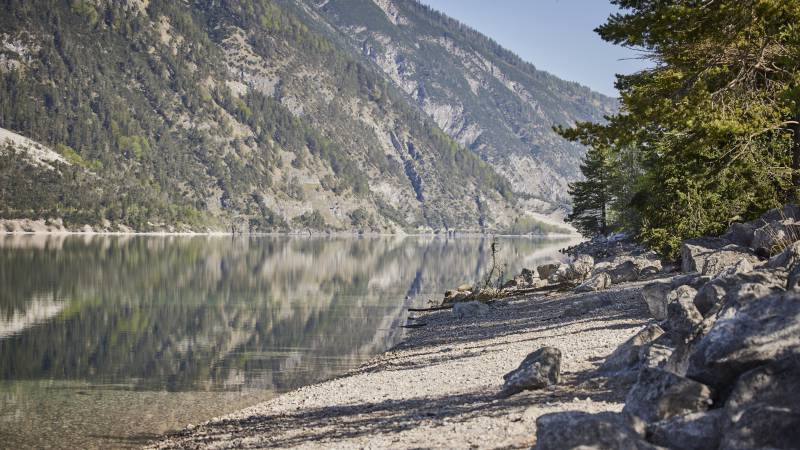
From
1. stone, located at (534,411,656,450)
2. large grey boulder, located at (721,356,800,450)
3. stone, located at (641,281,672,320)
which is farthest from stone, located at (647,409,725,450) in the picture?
stone, located at (641,281,672,320)

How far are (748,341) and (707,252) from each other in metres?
22.5

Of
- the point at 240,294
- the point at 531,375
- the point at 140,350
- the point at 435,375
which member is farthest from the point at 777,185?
the point at 240,294

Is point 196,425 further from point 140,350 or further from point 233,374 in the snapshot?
Result: point 140,350

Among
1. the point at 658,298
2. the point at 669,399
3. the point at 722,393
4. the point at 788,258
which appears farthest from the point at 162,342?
the point at 722,393

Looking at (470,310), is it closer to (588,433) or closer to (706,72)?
(706,72)

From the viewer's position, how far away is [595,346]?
19.5 metres

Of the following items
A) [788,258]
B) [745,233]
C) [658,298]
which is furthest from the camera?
[745,233]

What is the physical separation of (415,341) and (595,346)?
14623mm

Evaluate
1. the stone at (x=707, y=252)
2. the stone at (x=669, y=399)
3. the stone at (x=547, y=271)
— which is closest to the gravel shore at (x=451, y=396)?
the stone at (x=669, y=399)

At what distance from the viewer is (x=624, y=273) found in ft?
133

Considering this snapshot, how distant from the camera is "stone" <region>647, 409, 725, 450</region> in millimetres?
8758

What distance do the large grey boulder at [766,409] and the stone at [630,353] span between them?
5.67 meters

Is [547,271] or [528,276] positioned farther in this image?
[547,271]

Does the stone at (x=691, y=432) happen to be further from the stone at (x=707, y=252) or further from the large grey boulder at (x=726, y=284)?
the stone at (x=707, y=252)
